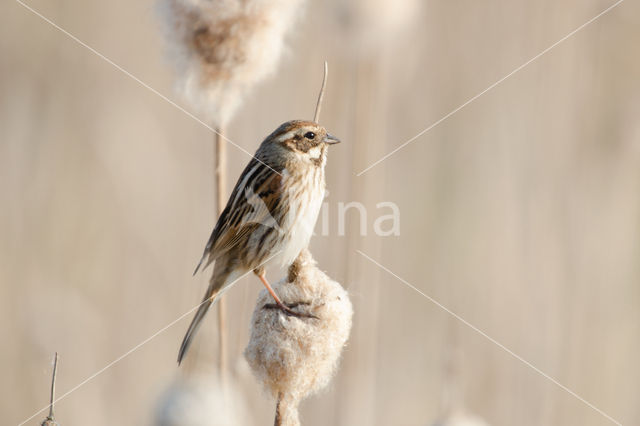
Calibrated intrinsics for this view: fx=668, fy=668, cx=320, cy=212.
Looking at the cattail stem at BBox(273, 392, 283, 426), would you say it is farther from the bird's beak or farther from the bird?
the bird's beak

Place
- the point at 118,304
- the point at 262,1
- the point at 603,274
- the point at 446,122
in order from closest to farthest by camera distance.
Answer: the point at 262,1 → the point at 603,274 → the point at 118,304 → the point at 446,122

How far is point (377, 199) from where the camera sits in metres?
3.75

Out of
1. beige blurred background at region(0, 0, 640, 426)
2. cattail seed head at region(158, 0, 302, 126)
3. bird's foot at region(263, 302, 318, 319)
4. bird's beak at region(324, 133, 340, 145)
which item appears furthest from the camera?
beige blurred background at region(0, 0, 640, 426)

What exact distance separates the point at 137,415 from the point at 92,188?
4.93 ft

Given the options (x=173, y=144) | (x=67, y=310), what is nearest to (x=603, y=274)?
(x=173, y=144)

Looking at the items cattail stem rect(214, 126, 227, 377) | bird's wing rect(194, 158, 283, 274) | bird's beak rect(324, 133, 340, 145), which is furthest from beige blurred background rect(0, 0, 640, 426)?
cattail stem rect(214, 126, 227, 377)

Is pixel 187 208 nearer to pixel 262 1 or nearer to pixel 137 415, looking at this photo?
pixel 137 415

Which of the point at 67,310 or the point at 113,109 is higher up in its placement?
the point at 113,109

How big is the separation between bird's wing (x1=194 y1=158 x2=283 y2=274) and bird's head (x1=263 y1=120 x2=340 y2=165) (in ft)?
0.33

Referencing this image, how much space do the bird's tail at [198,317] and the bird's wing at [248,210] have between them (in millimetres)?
123

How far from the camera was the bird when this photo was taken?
9.11 ft

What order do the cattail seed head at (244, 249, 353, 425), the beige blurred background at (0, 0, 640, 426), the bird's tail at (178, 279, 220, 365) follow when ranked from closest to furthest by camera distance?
the cattail seed head at (244, 249, 353, 425)
the bird's tail at (178, 279, 220, 365)
the beige blurred background at (0, 0, 640, 426)

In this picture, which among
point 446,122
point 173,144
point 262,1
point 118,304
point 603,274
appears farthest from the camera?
point 446,122

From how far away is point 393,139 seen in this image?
5.01 meters
